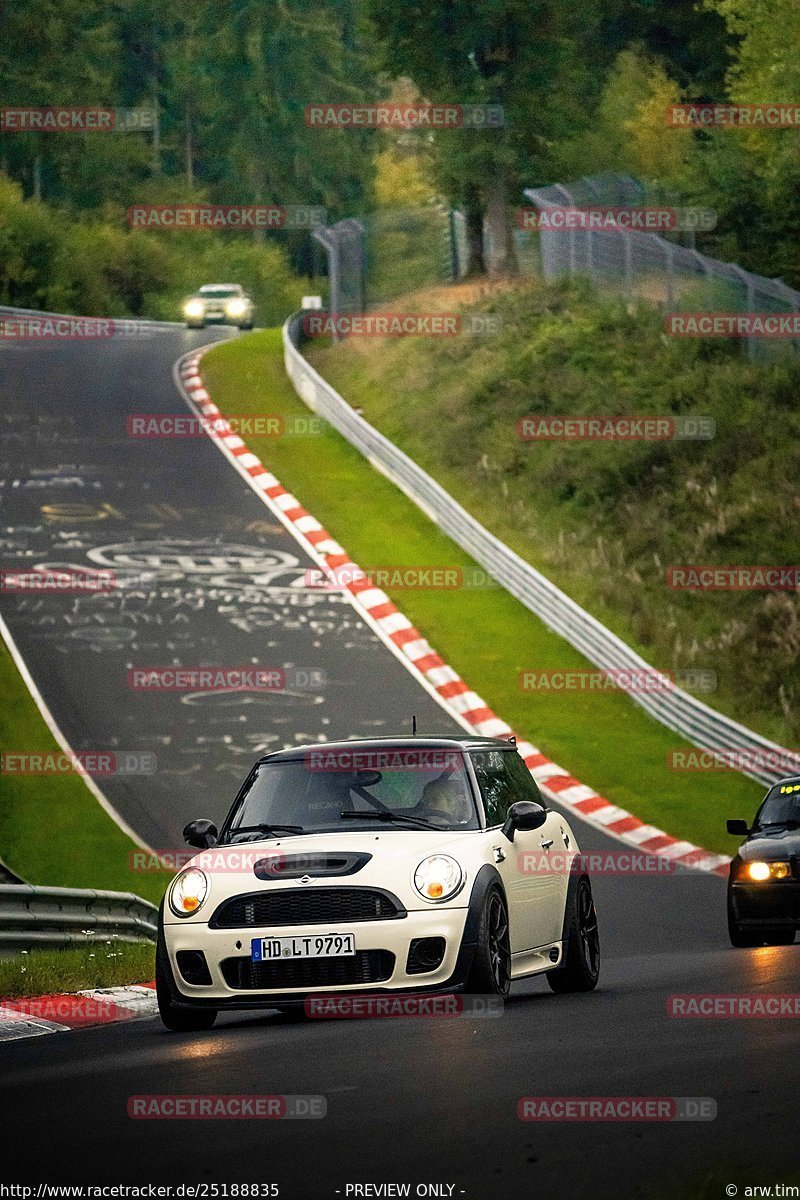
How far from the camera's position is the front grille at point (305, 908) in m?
10.5

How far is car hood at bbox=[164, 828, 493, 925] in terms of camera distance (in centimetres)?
1055

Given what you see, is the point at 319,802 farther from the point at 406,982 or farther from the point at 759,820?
the point at 759,820

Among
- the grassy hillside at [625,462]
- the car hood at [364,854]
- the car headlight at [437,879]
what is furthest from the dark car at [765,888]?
the grassy hillside at [625,462]

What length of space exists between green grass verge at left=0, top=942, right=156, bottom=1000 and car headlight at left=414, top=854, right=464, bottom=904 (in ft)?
9.47

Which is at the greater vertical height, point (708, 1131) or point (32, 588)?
point (708, 1131)

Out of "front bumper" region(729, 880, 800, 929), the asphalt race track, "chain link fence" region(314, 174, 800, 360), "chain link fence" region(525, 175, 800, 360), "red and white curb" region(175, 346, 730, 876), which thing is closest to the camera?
the asphalt race track

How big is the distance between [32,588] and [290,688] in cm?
591

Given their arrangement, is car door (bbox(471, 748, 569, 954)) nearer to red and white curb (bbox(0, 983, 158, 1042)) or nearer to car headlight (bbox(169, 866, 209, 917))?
car headlight (bbox(169, 866, 209, 917))

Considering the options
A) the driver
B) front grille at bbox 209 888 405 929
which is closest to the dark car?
the driver

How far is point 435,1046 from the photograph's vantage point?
9016 mm

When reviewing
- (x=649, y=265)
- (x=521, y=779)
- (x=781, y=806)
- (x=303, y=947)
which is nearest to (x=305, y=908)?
(x=303, y=947)

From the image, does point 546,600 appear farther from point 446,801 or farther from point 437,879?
point 437,879

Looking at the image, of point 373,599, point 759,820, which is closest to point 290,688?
point 373,599

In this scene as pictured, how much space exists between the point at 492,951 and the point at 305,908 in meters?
1.01
